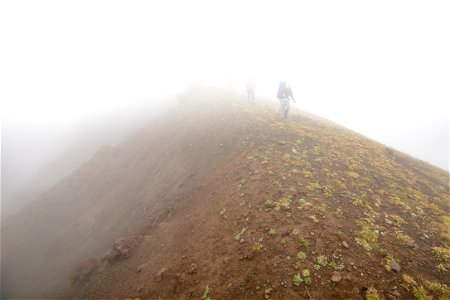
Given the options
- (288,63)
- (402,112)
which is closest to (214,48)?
(288,63)

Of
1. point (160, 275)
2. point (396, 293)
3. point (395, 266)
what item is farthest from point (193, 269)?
point (395, 266)

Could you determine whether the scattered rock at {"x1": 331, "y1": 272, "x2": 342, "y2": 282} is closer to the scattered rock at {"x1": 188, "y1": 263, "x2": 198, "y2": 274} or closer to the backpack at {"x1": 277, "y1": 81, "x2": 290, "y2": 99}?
the scattered rock at {"x1": 188, "y1": 263, "x2": 198, "y2": 274}

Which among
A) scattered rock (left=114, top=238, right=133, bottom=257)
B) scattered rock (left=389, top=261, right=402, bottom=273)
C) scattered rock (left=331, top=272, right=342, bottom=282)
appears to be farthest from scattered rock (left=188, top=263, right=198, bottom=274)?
scattered rock (left=389, top=261, right=402, bottom=273)

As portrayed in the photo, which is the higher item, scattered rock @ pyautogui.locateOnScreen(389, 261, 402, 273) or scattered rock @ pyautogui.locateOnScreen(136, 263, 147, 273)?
scattered rock @ pyautogui.locateOnScreen(389, 261, 402, 273)

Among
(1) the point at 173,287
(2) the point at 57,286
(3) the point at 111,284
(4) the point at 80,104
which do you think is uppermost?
(1) the point at 173,287

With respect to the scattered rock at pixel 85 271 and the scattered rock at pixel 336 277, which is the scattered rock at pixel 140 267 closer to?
the scattered rock at pixel 85 271

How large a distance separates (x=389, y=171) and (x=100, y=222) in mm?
Result: 19756

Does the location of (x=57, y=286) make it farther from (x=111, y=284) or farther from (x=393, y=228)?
(x=393, y=228)

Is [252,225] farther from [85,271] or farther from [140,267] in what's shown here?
[85,271]

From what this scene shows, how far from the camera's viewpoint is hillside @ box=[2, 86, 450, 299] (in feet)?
23.8

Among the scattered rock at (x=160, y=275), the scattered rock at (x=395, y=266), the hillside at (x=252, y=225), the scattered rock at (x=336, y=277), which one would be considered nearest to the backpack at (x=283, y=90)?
the hillside at (x=252, y=225)

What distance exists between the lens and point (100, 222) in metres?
19.1

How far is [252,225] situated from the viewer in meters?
9.43

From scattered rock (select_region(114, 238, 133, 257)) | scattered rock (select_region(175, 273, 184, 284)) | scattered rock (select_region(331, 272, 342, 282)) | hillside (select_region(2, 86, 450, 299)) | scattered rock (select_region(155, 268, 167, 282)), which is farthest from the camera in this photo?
scattered rock (select_region(114, 238, 133, 257))
